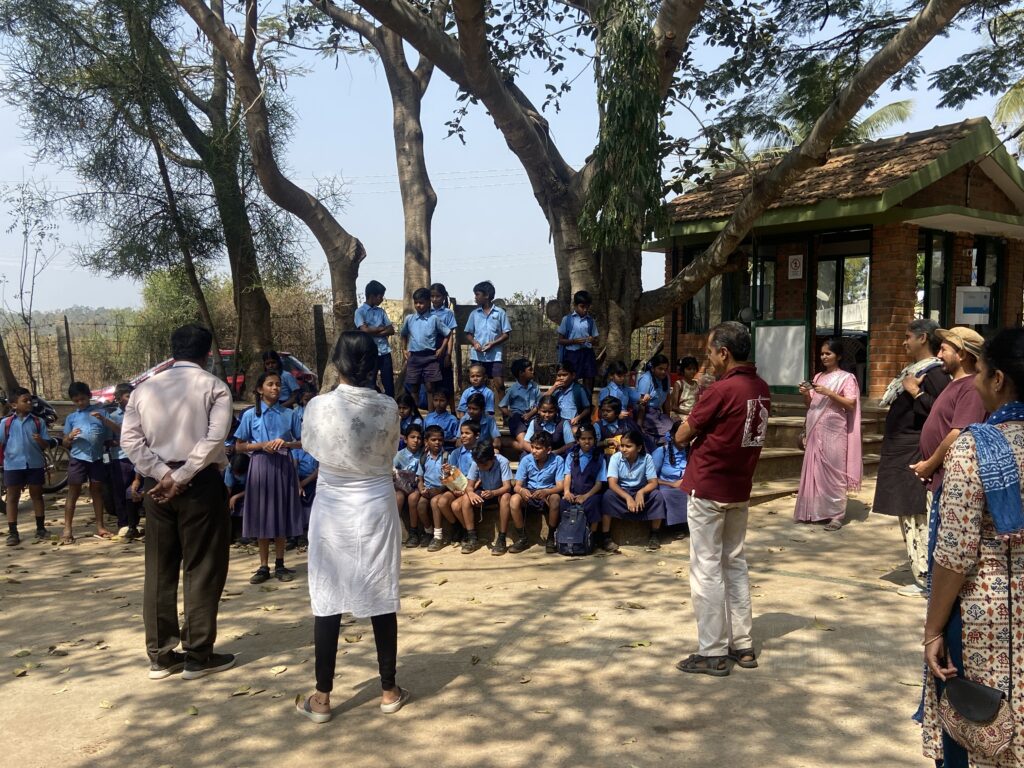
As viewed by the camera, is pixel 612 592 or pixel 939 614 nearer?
pixel 939 614

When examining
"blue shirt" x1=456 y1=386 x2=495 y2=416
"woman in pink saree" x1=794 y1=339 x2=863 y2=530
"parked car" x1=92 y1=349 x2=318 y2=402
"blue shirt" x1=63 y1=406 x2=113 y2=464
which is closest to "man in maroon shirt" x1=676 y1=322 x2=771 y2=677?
"woman in pink saree" x1=794 y1=339 x2=863 y2=530

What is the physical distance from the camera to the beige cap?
181 inches

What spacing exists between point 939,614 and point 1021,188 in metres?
13.5

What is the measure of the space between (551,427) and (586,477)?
102 cm

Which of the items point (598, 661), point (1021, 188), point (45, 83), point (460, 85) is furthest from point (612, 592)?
point (1021, 188)

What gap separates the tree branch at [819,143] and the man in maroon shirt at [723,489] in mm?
5565

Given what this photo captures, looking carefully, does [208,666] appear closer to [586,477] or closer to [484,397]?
[586,477]

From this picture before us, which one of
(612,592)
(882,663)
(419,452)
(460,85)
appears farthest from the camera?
(460,85)

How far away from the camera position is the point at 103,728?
159 inches

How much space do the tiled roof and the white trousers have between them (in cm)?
798

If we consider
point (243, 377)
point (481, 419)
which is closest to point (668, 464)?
point (481, 419)

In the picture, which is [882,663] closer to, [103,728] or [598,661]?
[598,661]

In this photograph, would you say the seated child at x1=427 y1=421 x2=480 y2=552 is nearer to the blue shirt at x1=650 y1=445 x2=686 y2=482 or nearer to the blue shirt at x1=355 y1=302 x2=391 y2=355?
the blue shirt at x1=650 y1=445 x2=686 y2=482

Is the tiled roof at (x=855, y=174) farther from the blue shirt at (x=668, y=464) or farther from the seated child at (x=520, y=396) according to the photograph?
the blue shirt at (x=668, y=464)
